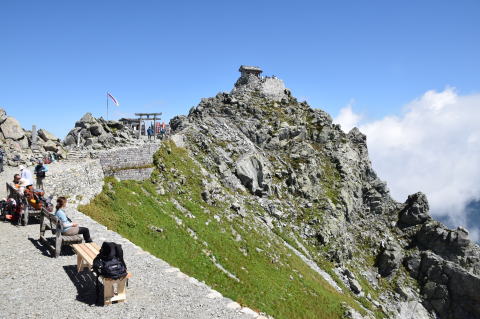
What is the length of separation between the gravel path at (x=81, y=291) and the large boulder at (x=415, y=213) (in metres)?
80.6

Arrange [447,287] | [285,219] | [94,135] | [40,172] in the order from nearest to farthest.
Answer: [40,172] < [94,135] < [285,219] < [447,287]

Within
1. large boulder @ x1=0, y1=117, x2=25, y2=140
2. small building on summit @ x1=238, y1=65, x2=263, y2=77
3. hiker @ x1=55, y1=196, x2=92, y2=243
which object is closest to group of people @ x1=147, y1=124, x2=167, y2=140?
large boulder @ x1=0, y1=117, x2=25, y2=140

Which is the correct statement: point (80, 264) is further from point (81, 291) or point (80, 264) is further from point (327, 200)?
point (327, 200)

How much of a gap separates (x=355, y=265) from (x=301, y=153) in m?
25.6

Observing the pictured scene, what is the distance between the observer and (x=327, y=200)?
7425cm

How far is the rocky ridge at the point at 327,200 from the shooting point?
62.0m

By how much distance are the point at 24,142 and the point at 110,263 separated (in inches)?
1704

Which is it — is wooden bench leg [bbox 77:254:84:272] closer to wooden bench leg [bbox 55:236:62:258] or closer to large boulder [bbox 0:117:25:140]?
wooden bench leg [bbox 55:236:62:258]

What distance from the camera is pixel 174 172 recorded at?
2002 inches

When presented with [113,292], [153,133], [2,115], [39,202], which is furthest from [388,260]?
[2,115]

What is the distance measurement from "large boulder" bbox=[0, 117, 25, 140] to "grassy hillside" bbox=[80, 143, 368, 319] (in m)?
18.5

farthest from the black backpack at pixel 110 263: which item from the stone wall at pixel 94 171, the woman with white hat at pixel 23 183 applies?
the stone wall at pixel 94 171

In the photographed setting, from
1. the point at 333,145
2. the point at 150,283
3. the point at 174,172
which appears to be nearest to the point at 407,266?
the point at 333,145

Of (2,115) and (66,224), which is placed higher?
(2,115)
